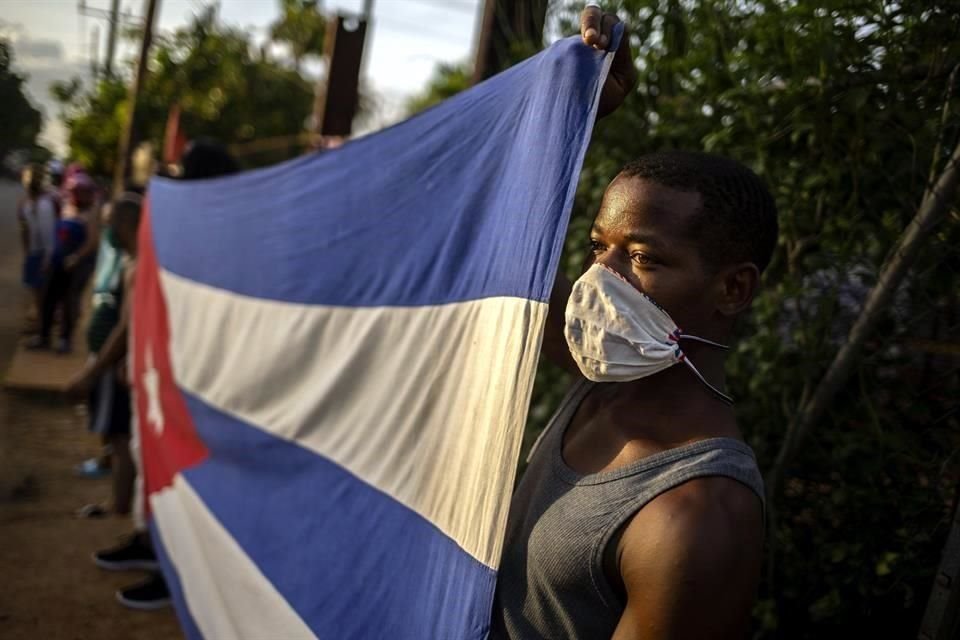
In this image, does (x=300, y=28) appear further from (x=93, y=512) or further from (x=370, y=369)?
(x=370, y=369)

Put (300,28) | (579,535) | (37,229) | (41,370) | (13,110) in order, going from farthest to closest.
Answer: (300,28), (37,229), (41,370), (13,110), (579,535)

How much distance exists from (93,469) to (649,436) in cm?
551

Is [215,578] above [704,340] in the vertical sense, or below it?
below

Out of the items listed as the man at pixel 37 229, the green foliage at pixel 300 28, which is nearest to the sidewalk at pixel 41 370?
the man at pixel 37 229

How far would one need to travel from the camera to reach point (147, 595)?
13.9ft

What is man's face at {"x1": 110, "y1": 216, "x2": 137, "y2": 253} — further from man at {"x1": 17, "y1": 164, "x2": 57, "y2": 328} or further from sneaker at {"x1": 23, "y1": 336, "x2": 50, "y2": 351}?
sneaker at {"x1": 23, "y1": 336, "x2": 50, "y2": 351}

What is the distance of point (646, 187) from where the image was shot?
5.58 feet

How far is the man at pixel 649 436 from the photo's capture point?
1.44 m

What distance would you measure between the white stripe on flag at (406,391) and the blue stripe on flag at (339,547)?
45mm

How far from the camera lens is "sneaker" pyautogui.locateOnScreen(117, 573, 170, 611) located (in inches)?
165

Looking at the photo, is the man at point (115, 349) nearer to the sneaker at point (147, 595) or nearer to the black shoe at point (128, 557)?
the black shoe at point (128, 557)

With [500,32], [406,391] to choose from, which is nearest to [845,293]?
[406,391]

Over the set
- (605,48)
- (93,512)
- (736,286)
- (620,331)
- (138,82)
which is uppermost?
(138,82)

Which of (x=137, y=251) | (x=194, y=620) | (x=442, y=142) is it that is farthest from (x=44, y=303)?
(x=442, y=142)
